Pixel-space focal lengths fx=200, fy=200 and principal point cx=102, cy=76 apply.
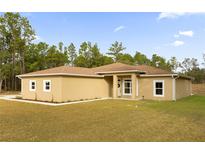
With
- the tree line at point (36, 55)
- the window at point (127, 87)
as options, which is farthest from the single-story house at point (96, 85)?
the tree line at point (36, 55)

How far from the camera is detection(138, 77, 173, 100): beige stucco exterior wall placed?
16641 millimetres

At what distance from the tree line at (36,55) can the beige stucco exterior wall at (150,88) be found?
21612mm

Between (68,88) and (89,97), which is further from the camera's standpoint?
(89,97)

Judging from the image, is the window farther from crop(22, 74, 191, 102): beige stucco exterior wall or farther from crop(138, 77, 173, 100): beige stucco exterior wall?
crop(138, 77, 173, 100): beige stucco exterior wall

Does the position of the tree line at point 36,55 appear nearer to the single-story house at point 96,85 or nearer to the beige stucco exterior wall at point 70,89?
the beige stucco exterior wall at point 70,89

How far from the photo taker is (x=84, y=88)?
56.4 ft

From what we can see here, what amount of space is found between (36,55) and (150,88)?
2536 centimetres

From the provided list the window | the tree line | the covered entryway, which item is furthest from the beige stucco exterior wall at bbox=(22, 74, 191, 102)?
the tree line

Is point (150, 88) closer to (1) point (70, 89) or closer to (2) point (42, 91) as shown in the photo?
(1) point (70, 89)

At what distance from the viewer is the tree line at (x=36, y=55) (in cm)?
3184
